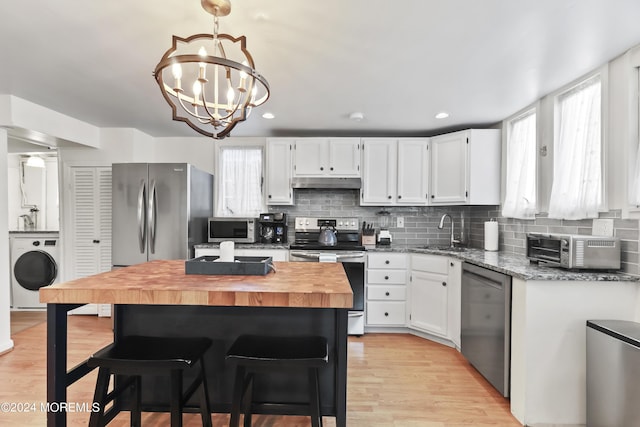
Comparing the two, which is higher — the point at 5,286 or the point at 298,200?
the point at 298,200

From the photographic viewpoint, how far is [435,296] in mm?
3199

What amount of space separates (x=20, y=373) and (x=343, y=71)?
11.3ft

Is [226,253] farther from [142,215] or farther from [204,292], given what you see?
[142,215]

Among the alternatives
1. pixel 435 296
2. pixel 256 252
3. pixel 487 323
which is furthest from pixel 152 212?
pixel 487 323

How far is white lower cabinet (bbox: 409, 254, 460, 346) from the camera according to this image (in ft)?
9.93

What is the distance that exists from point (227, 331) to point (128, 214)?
2330 mm

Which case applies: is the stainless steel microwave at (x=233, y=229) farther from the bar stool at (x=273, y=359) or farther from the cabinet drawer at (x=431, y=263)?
the bar stool at (x=273, y=359)

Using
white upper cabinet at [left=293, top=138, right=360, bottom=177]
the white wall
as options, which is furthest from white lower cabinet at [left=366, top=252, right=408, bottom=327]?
the white wall

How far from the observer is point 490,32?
1.79m

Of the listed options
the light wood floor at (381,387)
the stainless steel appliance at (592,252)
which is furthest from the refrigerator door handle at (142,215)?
the stainless steel appliance at (592,252)

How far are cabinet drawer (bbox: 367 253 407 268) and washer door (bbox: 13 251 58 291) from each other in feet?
13.2

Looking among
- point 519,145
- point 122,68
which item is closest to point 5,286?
point 122,68

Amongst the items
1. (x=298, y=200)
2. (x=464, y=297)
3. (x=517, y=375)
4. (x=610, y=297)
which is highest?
(x=298, y=200)

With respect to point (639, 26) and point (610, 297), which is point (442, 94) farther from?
point (610, 297)
